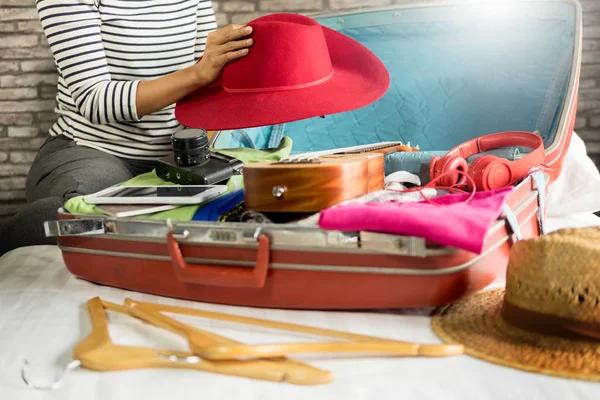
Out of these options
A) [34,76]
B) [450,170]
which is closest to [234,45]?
[450,170]

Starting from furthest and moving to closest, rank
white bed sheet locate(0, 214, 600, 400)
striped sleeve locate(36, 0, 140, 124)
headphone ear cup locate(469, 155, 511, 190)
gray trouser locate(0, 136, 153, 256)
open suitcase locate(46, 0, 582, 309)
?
striped sleeve locate(36, 0, 140, 124) → gray trouser locate(0, 136, 153, 256) → headphone ear cup locate(469, 155, 511, 190) → open suitcase locate(46, 0, 582, 309) → white bed sheet locate(0, 214, 600, 400)

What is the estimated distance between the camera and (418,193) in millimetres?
856

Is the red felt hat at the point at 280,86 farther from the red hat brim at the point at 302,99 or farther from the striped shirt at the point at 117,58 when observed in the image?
the striped shirt at the point at 117,58

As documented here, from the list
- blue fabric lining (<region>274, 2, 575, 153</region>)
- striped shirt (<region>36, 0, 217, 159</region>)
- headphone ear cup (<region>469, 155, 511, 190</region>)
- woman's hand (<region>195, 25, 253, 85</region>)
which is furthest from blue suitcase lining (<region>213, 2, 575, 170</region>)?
headphone ear cup (<region>469, 155, 511, 190</region>)

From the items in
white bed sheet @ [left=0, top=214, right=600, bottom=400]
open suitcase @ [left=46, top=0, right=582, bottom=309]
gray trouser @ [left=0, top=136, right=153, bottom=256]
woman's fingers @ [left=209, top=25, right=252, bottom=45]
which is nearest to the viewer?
white bed sheet @ [left=0, top=214, right=600, bottom=400]

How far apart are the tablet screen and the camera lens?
0.09 meters

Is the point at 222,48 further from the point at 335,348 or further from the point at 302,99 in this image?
the point at 335,348

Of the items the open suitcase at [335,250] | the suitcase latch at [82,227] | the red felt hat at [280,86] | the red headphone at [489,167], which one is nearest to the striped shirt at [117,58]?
the open suitcase at [335,250]

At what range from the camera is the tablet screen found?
926mm

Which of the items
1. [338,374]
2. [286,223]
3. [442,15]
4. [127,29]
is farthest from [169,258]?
[442,15]

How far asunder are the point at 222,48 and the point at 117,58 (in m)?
0.41

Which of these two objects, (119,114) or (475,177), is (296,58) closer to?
(475,177)

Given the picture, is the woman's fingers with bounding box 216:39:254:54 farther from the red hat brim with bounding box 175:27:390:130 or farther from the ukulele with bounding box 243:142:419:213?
the ukulele with bounding box 243:142:419:213

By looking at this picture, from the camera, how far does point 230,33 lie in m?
1.02
